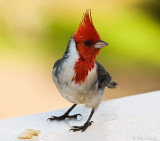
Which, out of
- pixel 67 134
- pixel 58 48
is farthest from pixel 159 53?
pixel 67 134

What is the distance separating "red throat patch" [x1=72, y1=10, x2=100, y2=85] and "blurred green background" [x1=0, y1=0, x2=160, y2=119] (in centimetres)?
229

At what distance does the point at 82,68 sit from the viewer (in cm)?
211

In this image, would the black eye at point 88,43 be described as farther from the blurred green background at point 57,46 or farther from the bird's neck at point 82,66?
the blurred green background at point 57,46

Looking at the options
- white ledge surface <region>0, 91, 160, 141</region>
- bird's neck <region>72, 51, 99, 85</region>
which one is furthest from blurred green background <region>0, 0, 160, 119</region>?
bird's neck <region>72, 51, 99, 85</region>

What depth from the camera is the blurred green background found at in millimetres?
4715

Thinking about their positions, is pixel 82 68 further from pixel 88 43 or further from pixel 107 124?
pixel 107 124

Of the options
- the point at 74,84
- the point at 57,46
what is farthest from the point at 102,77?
the point at 57,46

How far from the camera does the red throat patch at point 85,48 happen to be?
2041 mm

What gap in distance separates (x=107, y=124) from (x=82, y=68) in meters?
0.46

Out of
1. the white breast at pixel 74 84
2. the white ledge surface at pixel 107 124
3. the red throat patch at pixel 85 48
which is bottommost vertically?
the white ledge surface at pixel 107 124

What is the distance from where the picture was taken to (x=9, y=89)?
4703mm

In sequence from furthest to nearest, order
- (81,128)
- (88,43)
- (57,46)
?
(57,46)
(81,128)
(88,43)

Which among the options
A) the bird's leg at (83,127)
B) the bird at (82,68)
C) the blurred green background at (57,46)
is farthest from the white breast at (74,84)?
the blurred green background at (57,46)

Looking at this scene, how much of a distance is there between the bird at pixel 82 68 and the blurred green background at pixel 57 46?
2171 millimetres
